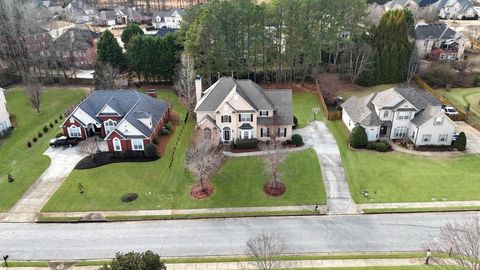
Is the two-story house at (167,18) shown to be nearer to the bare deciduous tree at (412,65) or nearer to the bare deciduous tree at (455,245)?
the bare deciduous tree at (412,65)

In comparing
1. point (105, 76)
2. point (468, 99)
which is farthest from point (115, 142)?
point (468, 99)

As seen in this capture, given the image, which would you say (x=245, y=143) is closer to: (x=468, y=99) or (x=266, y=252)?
(x=266, y=252)

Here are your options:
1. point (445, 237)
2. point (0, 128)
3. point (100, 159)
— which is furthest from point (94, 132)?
point (445, 237)

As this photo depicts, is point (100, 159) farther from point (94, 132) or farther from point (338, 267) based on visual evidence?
point (338, 267)

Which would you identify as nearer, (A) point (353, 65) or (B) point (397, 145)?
(B) point (397, 145)

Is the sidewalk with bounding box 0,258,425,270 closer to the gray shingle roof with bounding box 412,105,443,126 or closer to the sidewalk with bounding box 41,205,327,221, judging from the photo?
the sidewalk with bounding box 41,205,327,221

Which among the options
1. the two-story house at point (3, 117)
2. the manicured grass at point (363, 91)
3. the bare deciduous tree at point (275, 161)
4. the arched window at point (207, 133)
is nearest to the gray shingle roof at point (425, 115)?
the manicured grass at point (363, 91)
